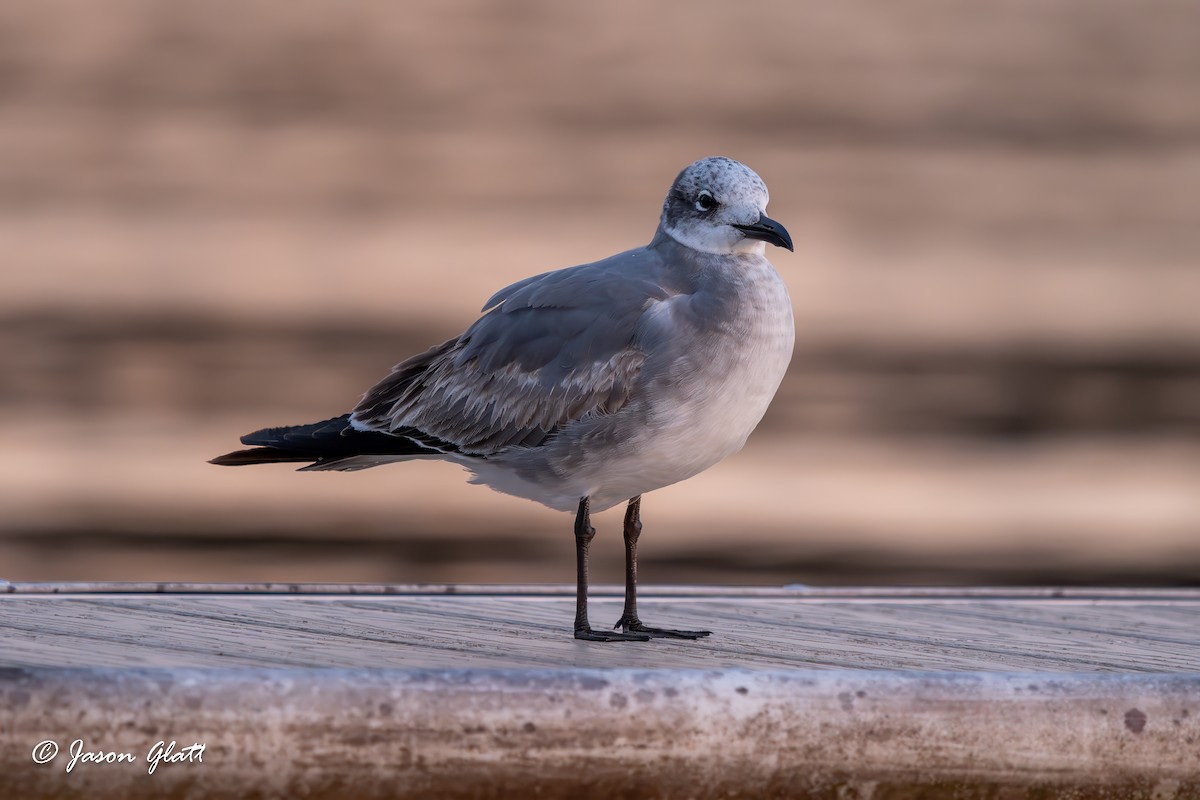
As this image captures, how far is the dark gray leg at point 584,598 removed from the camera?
112 inches

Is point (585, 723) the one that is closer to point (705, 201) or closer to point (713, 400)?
point (713, 400)

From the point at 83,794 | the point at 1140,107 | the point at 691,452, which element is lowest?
the point at 83,794

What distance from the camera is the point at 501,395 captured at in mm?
3014

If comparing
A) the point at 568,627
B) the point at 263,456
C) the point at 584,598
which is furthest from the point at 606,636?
the point at 263,456

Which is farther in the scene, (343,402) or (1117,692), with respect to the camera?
(343,402)

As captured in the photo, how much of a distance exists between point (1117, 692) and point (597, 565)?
3596 millimetres

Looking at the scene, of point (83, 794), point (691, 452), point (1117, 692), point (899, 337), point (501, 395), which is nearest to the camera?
point (83, 794)

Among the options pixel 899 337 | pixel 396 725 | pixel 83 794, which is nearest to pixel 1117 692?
pixel 396 725

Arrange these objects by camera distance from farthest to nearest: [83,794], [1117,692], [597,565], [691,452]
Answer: [597,565] < [691,452] < [1117,692] < [83,794]

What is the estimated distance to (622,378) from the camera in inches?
110

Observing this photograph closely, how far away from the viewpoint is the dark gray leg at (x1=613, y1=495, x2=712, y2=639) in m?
2.93

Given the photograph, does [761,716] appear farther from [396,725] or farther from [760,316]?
[760,316]
